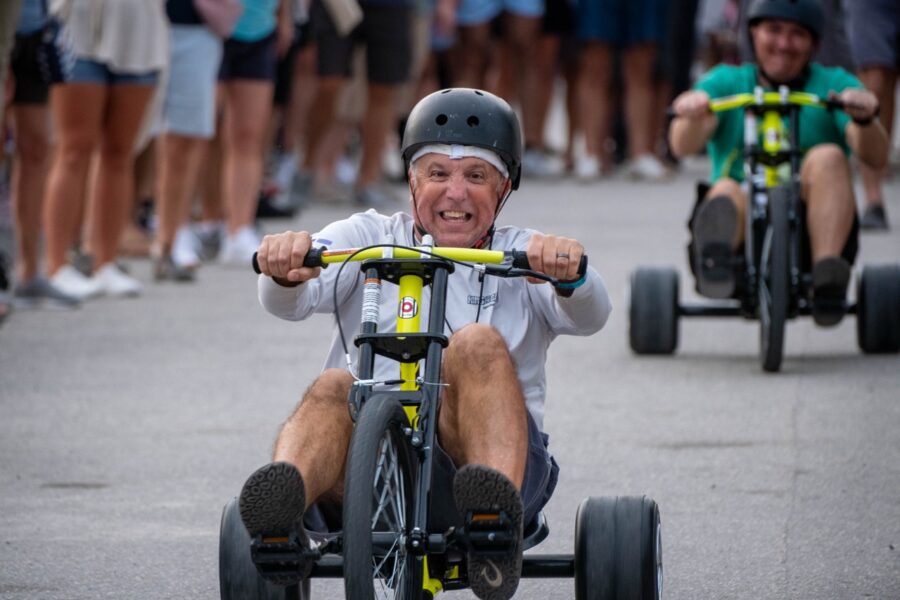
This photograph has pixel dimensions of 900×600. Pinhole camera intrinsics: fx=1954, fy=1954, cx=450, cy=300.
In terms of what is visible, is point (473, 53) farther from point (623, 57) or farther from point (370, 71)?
point (370, 71)

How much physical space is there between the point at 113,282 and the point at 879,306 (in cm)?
415

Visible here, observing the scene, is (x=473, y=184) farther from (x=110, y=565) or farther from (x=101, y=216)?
(x=101, y=216)

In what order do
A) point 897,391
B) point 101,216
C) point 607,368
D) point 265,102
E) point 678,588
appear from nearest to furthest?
1. point 678,588
2. point 897,391
3. point 607,368
4. point 101,216
5. point 265,102

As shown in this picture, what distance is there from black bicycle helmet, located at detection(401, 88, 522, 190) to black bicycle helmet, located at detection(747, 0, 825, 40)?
3.76 meters

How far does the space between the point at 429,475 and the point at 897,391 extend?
4.07m

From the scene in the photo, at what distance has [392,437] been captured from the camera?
3.90 m

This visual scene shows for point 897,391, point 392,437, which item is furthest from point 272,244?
point 897,391

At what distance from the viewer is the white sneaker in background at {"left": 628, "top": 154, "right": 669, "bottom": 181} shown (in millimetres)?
17547

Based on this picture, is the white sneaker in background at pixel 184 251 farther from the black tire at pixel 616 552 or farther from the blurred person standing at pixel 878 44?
the black tire at pixel 616 552

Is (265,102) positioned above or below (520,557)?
above

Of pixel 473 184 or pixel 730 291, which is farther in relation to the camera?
pixel 730 291

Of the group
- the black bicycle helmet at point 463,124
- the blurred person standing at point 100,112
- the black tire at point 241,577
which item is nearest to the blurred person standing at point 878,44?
the blurred person standing at point 100,112

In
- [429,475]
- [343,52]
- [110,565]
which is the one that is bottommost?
[110,565]

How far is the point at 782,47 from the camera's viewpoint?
8.16 meters
